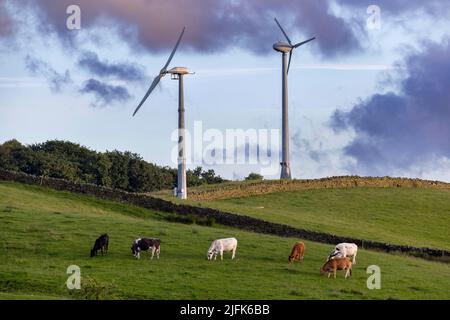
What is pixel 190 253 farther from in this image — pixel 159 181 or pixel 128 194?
pixel 159 181

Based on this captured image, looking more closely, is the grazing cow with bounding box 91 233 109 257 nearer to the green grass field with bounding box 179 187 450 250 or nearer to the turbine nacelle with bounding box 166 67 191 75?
the green grass field with bounding box 179 187 450 250

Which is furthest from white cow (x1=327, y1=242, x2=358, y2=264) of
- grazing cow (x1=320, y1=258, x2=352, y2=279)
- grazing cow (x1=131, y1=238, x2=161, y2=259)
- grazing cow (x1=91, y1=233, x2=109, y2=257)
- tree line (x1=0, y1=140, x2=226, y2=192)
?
tree line (x1=0, y1=140, x2=226, y2=192)

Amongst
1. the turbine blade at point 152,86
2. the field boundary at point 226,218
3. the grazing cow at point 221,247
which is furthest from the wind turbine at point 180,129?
the grazing cow at point 221,247

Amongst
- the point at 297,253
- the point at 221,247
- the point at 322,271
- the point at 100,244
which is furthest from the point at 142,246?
the point at 322,271

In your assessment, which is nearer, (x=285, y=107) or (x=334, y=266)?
(x=334, y=266)

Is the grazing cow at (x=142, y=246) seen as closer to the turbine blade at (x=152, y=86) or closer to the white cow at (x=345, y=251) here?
the white cow at (x=345, y=251)

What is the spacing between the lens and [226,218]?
5628 centimetres

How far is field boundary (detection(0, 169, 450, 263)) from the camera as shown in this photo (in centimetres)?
5125

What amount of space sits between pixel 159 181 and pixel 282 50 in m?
38.0

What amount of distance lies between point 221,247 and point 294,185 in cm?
4339

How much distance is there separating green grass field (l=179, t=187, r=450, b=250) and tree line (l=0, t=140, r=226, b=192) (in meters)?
35.3

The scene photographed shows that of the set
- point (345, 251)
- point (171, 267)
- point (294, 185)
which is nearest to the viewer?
point (171, 267)

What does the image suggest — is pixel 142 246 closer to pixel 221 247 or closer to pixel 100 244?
pixel 100 244
